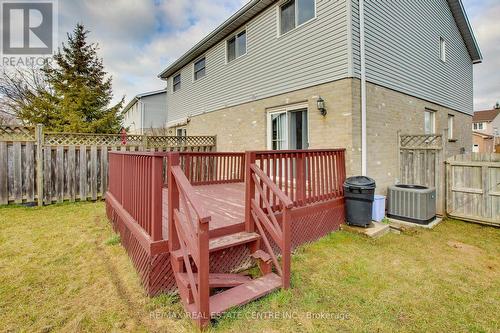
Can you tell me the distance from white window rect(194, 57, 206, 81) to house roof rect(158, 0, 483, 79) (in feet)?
0.87

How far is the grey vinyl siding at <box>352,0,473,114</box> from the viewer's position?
6392 millimetres

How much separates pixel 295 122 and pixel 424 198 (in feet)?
11.6

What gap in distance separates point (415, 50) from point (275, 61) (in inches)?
179

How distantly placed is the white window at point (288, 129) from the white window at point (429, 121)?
16.6ft

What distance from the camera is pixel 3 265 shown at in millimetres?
3512

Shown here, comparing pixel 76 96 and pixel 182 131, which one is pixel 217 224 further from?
pixel 76 96

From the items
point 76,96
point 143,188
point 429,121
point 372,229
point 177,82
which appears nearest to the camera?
point 143,188

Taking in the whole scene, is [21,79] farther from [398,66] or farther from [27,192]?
[398,66]

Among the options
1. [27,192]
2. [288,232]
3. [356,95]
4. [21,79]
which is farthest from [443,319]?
[21,79]

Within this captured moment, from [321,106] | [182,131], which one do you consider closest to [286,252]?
[321,106]

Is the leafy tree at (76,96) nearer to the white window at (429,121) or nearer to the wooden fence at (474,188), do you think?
the white window at (429,121)

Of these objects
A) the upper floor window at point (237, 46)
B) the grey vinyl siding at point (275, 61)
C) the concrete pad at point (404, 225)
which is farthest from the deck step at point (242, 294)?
the upper floor window at point (237, 46)

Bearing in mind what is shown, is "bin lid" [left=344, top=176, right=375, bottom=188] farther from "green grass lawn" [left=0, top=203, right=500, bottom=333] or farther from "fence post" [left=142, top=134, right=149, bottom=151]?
"fence post" [left=142, top=134, right=149, bottom=151]

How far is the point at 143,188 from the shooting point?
3.28 m
